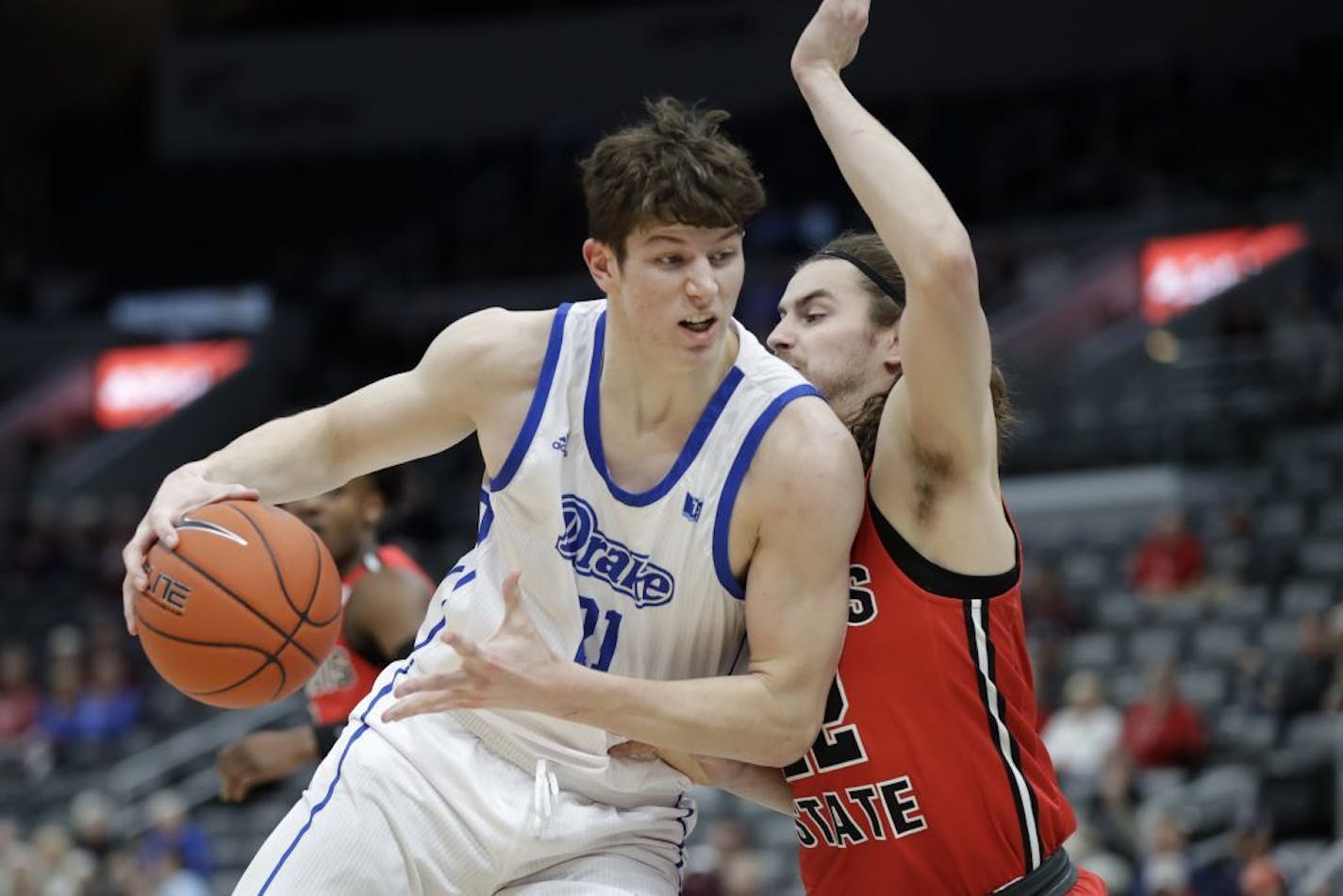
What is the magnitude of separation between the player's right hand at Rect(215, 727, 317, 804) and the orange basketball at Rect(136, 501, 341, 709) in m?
1.26

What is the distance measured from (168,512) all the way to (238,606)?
24cm

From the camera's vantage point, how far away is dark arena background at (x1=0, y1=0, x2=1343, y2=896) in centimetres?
1202

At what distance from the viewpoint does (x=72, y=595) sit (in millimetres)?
20359

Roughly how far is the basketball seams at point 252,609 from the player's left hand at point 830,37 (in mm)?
1560

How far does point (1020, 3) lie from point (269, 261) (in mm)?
10206

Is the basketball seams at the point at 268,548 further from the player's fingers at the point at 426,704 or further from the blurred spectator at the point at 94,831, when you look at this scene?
the blurred spectator at the point at 94,831

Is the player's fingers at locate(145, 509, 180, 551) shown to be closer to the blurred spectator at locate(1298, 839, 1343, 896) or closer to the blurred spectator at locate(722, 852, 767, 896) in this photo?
the blurred spectator at locate(1298, 839, 1343, 896)

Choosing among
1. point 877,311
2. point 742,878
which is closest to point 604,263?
point 877,311

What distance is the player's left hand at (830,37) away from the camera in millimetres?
4098

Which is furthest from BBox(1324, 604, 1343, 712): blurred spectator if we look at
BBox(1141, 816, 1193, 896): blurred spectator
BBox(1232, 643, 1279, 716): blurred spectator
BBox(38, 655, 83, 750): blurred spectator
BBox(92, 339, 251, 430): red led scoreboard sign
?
BBox(92, 339, 251, 430): red led scoreboard sign

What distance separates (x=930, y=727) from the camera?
4.05 m

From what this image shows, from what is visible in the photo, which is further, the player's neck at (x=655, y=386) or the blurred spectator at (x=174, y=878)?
the blurred spectator at (x=174, y=878)

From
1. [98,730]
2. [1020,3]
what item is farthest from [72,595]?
[1020,3]

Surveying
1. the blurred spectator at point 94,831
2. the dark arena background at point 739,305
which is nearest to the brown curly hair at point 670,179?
the dark arena background at point 739,305
